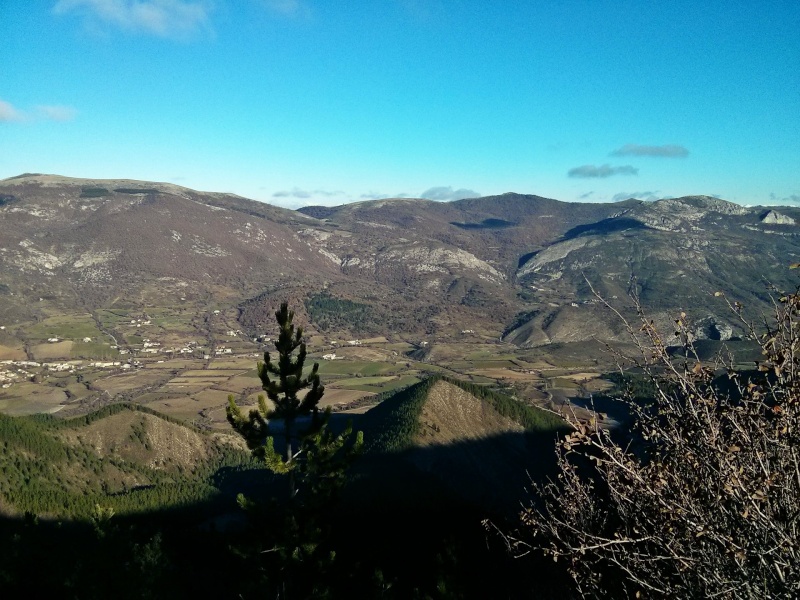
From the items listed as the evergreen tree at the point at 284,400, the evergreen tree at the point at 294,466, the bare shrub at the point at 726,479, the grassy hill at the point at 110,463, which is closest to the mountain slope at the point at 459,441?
the grassy hill at the point at 110,463

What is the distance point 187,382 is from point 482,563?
4604 inches

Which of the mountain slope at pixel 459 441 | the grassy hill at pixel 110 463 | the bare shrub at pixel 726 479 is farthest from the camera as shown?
the mountain slope at pixel 459 441

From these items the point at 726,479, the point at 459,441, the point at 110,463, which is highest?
the point at 726,479

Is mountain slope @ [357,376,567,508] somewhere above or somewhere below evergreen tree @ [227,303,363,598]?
below

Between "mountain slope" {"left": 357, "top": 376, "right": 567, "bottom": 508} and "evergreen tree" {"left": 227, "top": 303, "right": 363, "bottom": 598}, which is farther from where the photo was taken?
"mountain slope" {"left": 357, "top": 376, "right": 567, "bottom": 508}

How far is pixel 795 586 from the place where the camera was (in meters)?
6.84

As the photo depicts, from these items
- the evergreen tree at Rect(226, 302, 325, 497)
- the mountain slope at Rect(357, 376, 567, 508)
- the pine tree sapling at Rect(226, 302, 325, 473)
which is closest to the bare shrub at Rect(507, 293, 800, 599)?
the evergreen tree at Rect(226, 302, 325, 497)

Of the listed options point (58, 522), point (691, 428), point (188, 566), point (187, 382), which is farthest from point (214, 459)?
point (691, 428)

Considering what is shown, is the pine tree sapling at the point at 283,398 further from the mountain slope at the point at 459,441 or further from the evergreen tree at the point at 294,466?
the mountain slope at the point at 459,441

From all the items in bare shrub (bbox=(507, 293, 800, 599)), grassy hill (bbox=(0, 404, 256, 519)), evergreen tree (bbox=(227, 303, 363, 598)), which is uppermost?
bare shrub (bbox=(507, 293, 800, 599))

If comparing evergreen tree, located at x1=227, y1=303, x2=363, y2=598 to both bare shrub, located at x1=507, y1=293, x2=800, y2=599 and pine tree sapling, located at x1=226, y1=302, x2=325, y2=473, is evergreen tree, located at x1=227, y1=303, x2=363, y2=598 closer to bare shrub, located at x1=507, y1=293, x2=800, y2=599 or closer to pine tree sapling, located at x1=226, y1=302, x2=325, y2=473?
pine tree sapling, located at x1=226, y1=302, x2=325, y2=473

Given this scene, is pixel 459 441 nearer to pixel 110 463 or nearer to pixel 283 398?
pixel 110 463

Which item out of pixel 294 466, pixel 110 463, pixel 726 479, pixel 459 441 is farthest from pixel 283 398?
pixel 110 463

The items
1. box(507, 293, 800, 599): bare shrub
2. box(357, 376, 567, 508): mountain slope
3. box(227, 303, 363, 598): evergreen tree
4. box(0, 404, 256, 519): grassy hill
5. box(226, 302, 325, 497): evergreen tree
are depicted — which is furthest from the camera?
box(357, 376, 567, 508): mountain slope
